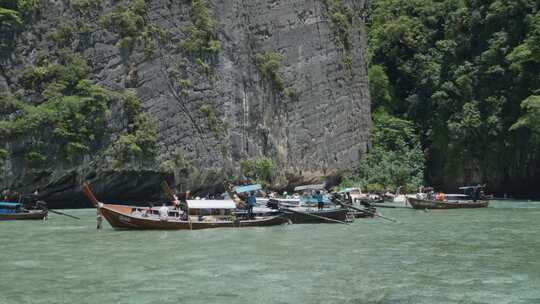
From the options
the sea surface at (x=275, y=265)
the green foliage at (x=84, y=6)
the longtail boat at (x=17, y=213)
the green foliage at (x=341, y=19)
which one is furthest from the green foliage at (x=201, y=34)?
the sea surface at (x=275, y=265)

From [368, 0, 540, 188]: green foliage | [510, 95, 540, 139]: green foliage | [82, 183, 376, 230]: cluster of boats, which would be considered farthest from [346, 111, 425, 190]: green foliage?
[82, 183, 376, 230]: cluster of boats

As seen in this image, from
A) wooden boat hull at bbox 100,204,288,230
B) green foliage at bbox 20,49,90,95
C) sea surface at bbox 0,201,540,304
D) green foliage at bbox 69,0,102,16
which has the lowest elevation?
sea surface at bbox 0,201,540,304

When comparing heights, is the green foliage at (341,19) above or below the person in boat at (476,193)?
above

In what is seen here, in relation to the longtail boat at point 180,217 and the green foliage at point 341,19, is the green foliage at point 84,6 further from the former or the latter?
the green foliage at point 341,19

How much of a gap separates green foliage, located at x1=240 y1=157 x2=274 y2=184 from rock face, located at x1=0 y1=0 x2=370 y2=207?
2.12ft

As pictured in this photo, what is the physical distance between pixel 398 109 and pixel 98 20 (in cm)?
2704

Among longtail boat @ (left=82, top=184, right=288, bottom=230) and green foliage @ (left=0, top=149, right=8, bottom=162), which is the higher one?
green foliage @ (left=0, top=149, right=8, bottom=162)

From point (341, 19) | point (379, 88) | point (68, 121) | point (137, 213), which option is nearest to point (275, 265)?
point (137, 213)

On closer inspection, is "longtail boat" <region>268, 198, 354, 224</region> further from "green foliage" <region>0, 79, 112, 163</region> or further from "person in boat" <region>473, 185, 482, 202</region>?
"green foliage" <region>0, 79, 112, 163</region>

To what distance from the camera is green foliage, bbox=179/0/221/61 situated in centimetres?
3939

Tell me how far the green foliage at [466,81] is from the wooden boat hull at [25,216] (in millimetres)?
27525

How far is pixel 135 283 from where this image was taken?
534 inches

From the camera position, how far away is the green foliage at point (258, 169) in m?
41.1

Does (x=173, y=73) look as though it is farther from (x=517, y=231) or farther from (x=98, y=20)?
(x=517, y=231)
